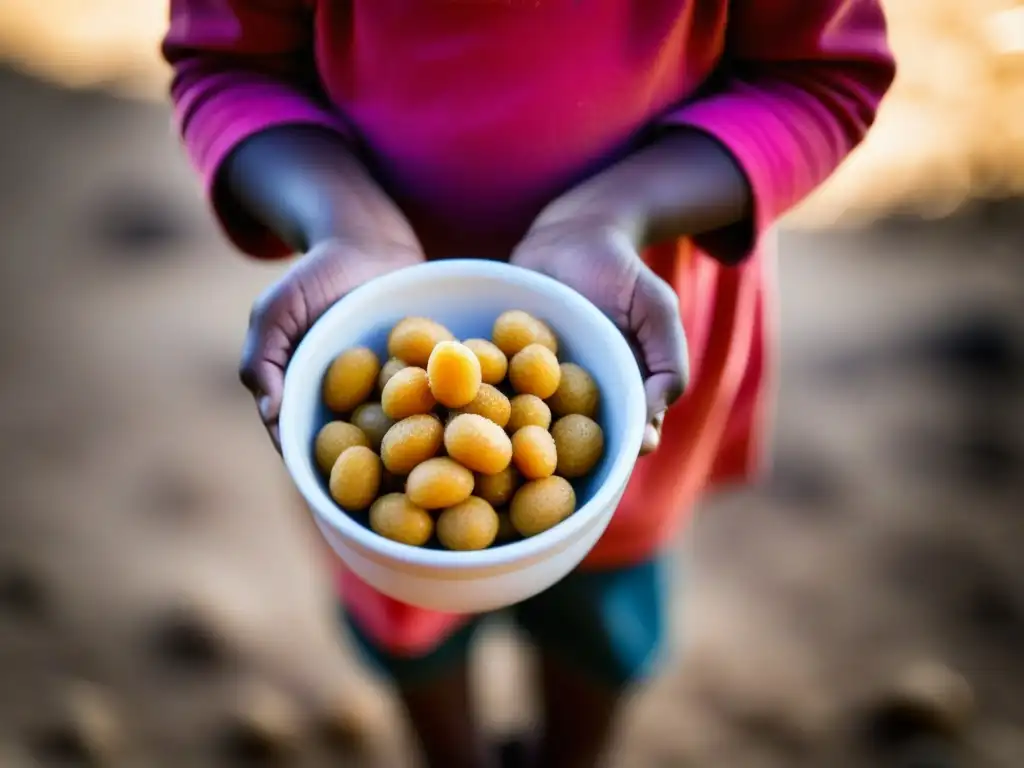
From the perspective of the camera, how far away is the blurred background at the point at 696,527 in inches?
38.3

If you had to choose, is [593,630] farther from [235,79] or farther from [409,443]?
[235,79]

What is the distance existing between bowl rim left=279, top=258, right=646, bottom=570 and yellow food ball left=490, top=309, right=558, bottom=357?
0.7 inches

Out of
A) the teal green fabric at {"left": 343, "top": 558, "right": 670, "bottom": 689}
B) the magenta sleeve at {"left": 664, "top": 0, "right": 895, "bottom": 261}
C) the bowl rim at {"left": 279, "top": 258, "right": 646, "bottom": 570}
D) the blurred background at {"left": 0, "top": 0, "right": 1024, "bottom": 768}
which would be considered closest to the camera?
the bowl rim at {"left": 279, "top": 258, "right": 646, "bottom": 570}

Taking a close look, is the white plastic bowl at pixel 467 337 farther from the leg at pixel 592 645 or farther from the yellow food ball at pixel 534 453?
the leg at pixel 592 645

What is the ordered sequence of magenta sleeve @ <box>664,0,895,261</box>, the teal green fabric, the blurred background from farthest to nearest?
the blurred background, the teal green fabric, magenta sleeve @ <box>664,0,895,261</box>

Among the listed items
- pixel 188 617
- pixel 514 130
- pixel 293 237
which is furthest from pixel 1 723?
pixel 514 130

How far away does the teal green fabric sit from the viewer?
699 mm

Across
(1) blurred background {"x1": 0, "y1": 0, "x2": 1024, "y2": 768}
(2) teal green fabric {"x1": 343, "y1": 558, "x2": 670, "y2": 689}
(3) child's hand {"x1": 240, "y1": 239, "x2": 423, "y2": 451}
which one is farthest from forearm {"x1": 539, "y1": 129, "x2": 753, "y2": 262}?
(1) blurred background {"x1": 0, "y1": 0, "x2": 1024, "y2": 768}

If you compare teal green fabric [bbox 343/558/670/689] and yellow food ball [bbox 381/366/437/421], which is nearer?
yellow food ball [bbox 381/366/437/421]

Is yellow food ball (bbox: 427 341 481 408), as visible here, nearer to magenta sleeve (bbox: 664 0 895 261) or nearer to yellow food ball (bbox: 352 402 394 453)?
yellow food ball (bbox: 352 402 394 453)

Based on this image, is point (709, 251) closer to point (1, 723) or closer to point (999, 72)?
point (1, 723)

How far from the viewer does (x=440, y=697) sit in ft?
2.51

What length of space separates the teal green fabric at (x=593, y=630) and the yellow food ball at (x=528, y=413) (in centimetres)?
23

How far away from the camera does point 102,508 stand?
1.14m
